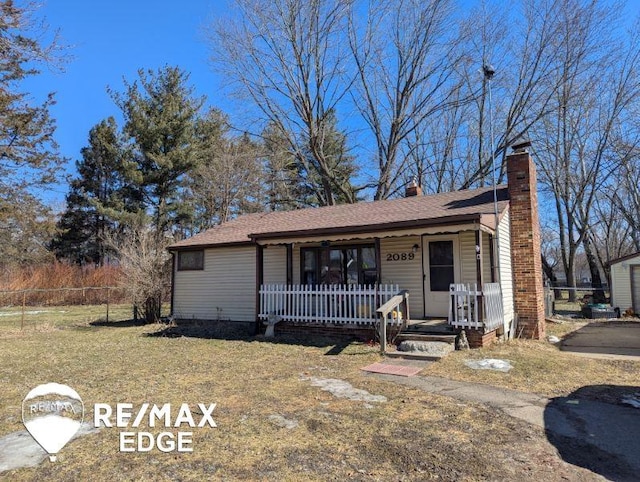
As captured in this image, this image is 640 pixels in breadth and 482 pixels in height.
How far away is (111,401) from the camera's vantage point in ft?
17.1

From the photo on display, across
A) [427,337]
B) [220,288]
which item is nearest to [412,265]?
[427,337]

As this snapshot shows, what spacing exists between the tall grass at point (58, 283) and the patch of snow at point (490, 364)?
2003 cm

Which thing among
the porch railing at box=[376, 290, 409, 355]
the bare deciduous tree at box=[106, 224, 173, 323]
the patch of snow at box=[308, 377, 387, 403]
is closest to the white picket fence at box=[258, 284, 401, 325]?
the porch railing at box=[376, 290, 409, 355]

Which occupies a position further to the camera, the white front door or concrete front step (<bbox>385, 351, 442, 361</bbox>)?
the white front door

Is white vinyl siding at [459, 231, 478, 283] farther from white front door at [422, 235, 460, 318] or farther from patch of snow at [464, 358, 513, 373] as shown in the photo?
patch of snow at [464, 358, 513, 373]

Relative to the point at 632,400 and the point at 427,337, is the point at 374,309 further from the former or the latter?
the point at 632,400

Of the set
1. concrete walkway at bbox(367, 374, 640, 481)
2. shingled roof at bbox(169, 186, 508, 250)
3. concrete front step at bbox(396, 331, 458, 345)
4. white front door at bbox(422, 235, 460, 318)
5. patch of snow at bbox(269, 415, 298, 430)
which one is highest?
shingled roof at bbox(169, 186, 508, 250)

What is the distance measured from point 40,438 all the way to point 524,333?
9.99 meters

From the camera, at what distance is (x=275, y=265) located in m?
12.7

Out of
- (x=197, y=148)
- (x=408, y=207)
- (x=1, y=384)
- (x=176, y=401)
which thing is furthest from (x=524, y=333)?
(x=197, y=148)

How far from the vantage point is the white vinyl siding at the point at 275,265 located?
12.6 meters

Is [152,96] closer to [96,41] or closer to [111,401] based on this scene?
[96,41]

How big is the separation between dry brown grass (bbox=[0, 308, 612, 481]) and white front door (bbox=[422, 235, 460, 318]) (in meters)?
2.60

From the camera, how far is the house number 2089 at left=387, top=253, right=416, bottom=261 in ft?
35.6
